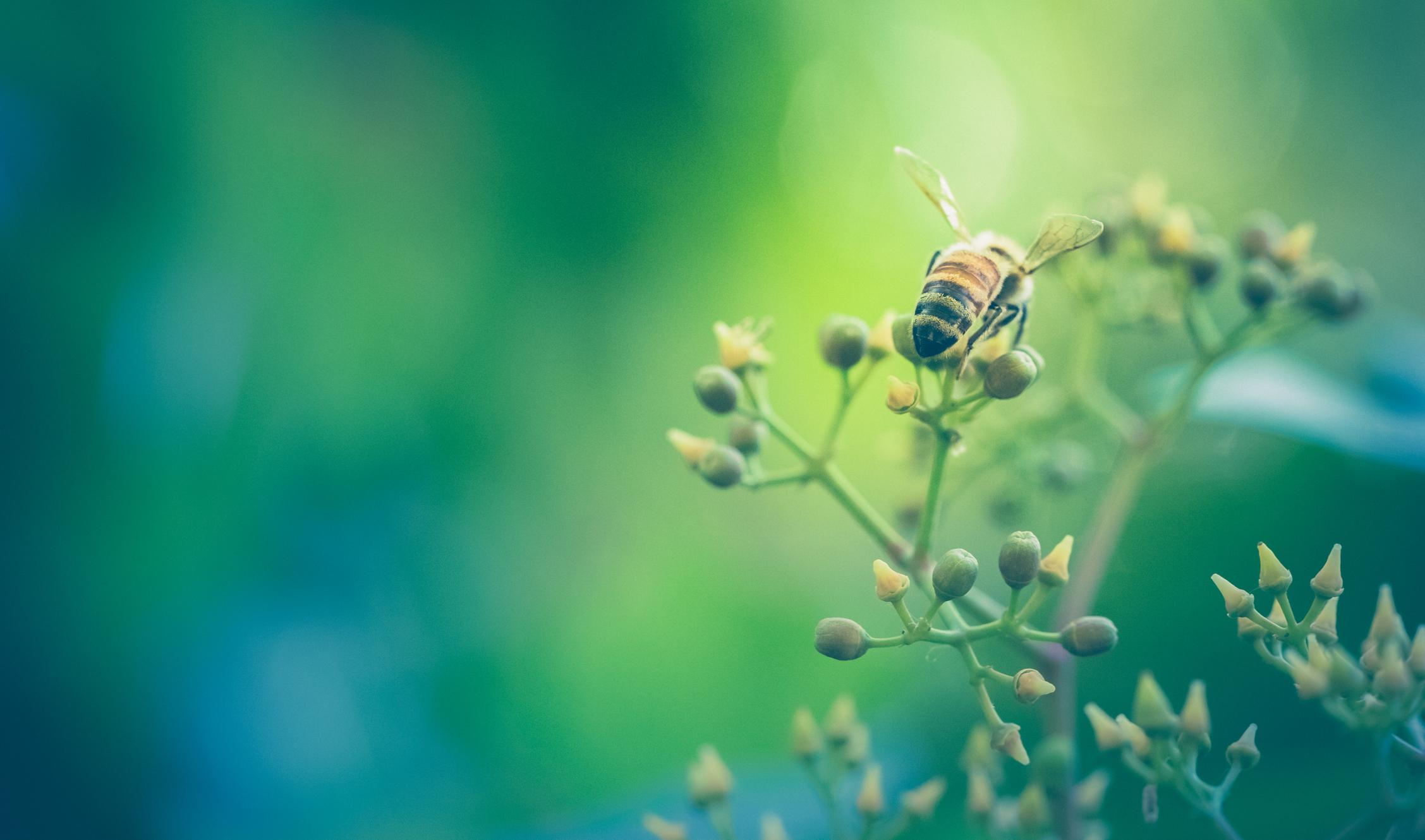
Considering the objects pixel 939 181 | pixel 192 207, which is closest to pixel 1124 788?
pixel 939 181

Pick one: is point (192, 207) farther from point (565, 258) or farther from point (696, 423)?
point (696, 423)

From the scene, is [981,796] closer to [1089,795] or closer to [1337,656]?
[1089,795]

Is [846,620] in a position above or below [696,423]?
above

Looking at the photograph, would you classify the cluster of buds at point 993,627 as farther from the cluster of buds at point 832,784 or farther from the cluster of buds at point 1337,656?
the cluster of buds at point 832,784

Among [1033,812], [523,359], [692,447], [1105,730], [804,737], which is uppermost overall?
[692,447]

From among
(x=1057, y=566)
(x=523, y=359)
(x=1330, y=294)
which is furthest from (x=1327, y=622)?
(x=523, y=359)

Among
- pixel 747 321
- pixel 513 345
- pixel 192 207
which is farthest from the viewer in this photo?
pixel 513 345

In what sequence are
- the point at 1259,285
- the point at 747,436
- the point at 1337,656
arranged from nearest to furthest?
the point at 1337,656 < the point at 747,436 < the point at 1259,285
